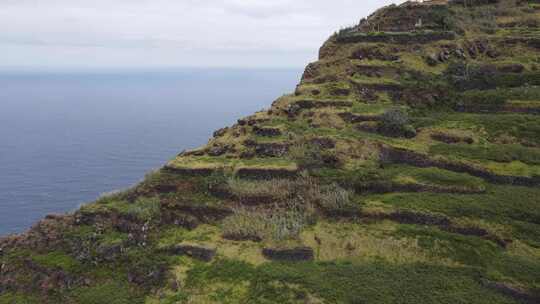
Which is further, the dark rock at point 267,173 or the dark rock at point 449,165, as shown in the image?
the dark rock at point 267,173

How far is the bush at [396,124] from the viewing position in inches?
1961

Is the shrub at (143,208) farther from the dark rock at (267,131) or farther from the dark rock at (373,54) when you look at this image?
the dark rock at (373,54)

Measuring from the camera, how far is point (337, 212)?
4084cm

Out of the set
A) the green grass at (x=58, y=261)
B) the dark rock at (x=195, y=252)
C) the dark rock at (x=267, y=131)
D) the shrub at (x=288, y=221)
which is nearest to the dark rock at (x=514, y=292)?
the shrub at (x=288, y=221)

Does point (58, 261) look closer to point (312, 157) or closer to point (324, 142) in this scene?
point (312, 157)

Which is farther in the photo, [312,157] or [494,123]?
[494,123]

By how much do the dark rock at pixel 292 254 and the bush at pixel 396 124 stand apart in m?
20.3

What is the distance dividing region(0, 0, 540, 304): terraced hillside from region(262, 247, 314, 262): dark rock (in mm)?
122

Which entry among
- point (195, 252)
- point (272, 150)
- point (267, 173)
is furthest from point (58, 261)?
point (272, 150)

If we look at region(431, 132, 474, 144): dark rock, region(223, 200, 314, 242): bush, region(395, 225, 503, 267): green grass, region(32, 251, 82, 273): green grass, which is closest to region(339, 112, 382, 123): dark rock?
A: region(431, 132, 474, 144): dark rock

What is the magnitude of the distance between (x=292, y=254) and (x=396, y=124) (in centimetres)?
2193

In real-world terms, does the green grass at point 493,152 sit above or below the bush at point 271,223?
above

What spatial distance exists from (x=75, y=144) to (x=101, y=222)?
168512 mm

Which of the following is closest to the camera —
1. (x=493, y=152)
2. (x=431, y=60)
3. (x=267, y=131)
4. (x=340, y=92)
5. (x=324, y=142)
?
(x=493, y=152)
